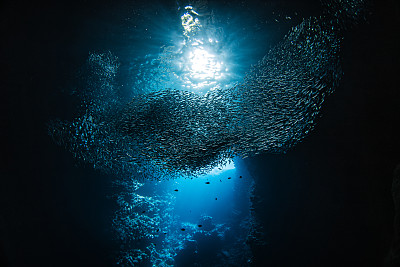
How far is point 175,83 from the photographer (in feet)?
20.6

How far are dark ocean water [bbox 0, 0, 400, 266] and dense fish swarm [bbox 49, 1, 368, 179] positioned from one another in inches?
17.4

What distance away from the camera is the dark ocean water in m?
4.89

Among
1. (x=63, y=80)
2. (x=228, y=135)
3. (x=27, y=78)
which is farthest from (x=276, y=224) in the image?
(x=27, y=78)

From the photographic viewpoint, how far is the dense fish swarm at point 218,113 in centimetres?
522

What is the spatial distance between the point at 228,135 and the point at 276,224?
24.4 feet

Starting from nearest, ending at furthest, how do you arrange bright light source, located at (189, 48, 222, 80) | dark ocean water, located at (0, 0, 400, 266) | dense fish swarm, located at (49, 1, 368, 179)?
dark ocean water, located at (0, 0, 400, 266)
dense fish swarm, located at (49, 1, 368, 179)
bright light source, located at (189, 48, 222, 80)

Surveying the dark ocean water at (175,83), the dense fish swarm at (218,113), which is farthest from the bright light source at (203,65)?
the dense fish swarm at (218,113)

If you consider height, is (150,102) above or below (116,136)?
above

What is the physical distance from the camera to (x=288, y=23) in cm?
500

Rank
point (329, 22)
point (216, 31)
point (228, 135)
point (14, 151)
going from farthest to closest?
1. point (228, 135)
2. point (14, 151)
3. point (216, 31)
4. point (329, 22)

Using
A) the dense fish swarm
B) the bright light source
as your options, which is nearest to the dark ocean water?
the dense fish swarm

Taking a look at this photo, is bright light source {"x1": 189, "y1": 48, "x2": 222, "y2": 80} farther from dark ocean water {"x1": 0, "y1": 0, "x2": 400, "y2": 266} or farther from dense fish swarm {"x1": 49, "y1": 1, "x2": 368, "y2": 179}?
dense fish swarm {"x1": 49, "y1": 1, "x2": 368, "y2": 179}

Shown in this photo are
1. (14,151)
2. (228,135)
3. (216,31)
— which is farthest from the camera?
(228,135)

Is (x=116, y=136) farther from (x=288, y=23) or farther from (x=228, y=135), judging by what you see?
(x=288, y=23)
